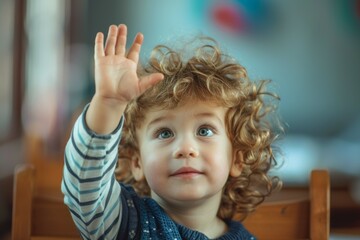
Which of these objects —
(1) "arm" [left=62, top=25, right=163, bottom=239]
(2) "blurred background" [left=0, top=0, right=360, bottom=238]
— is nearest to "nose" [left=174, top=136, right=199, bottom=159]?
(1) "arm" [left=62, top=25, right=163, bottom=239]

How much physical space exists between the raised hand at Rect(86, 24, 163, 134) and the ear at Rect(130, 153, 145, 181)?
204 mm

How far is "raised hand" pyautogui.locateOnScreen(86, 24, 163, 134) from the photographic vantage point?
33.9 inches

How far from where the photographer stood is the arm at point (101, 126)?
0.86m

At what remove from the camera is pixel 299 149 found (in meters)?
4.53

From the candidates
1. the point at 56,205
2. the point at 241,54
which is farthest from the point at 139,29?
the point at 56,205

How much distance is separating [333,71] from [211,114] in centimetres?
384

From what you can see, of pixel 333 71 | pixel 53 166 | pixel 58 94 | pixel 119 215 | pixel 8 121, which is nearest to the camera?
pixel 119 215

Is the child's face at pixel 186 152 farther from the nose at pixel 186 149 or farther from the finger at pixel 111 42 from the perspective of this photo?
the finger at pixel 111 42

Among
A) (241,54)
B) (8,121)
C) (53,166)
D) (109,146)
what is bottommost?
(109,146)

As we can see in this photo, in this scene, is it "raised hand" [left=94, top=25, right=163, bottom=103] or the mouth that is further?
the mouth

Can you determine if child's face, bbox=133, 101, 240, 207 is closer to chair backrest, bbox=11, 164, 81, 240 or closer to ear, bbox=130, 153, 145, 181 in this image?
ear, bbox=130, 153, 145, 181

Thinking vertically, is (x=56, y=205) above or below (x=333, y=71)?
below

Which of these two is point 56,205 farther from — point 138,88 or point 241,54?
point 241,54

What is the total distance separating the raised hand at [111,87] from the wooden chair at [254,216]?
0.88ft
